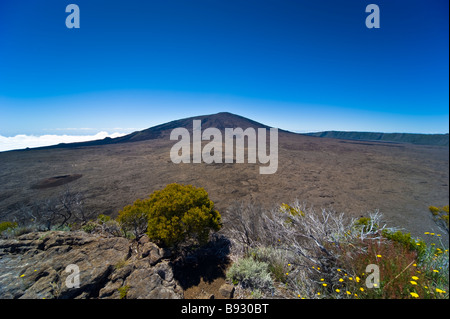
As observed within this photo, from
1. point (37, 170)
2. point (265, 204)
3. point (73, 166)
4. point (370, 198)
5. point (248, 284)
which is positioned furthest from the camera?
point (73, 166)

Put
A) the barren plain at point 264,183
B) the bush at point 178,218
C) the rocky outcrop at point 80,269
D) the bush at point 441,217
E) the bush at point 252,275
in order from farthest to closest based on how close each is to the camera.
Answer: the barren plain at point 264,183
the bush at point 178,218
the bush at point 252,275
the bush at point 441,217
the rocky outcrop at point 80,269

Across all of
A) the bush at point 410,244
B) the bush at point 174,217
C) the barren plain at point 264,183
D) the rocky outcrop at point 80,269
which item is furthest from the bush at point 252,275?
the barren plain at point 264,183

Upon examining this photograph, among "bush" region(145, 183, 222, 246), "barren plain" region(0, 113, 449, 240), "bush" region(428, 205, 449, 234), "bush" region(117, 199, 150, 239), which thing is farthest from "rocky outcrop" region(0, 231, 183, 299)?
"barren plain" region(0, 113, 449, 240)

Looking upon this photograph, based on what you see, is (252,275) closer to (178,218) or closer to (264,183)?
(178,218)

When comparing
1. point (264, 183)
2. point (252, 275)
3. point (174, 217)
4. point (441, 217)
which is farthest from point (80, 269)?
point (264, 183)

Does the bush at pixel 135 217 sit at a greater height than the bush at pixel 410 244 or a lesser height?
lesser

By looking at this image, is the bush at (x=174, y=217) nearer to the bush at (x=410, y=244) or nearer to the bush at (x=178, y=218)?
the bush at (x=178, y=218)

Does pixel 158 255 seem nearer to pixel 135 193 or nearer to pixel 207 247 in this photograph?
pixel 207 247

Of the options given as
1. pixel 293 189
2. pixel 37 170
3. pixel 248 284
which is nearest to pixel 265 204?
pixel 293 189
